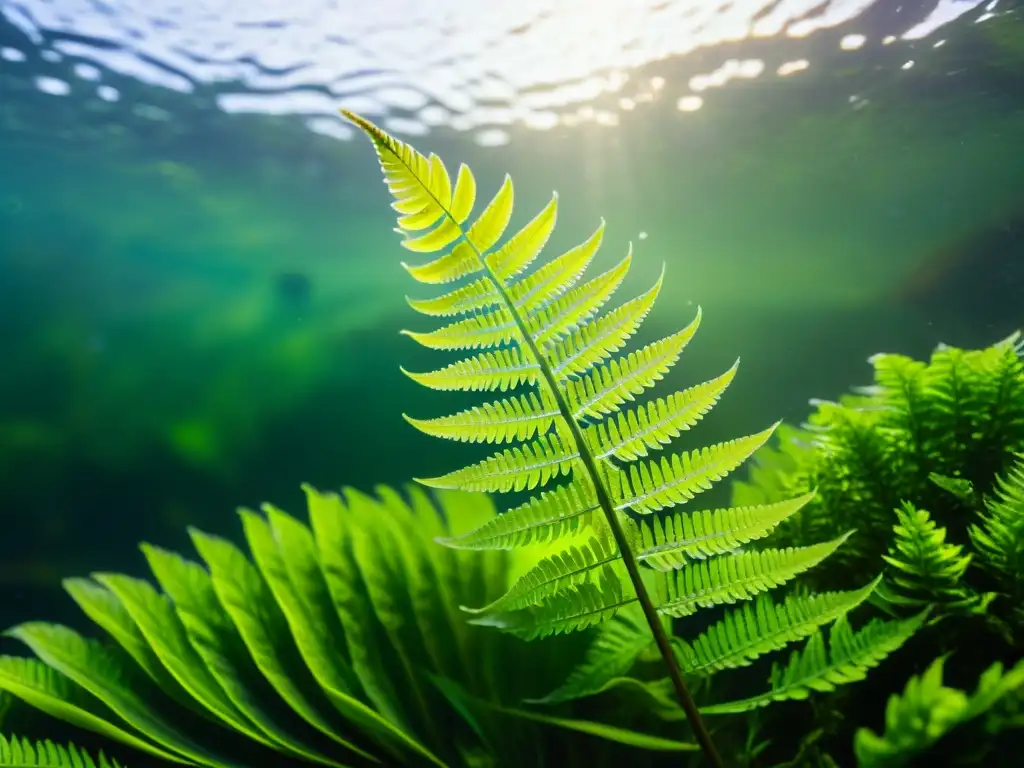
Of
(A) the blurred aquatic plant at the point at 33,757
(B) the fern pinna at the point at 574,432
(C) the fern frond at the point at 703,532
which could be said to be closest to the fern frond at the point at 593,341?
(B) the fern pinna at the point at 574,432

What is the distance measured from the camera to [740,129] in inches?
156

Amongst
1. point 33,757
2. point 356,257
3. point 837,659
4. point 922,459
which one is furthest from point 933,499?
point 356,257

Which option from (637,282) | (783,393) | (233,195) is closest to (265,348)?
(233,195)

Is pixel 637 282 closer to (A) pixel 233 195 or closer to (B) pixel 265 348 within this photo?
(B) pixel 265 348

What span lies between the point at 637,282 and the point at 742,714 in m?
3.28

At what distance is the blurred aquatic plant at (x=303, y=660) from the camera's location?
A: 64 centimetres

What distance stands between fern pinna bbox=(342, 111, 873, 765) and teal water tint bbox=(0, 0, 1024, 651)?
7.60ft

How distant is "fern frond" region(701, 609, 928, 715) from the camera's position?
0.46 m

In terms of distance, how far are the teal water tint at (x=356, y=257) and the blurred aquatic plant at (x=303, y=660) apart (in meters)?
2.07

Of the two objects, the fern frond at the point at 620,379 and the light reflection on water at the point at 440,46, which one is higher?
the light reflection on water at the point at 440,46

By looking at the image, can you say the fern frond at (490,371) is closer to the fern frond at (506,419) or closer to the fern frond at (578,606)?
the fern frond at (506,419)

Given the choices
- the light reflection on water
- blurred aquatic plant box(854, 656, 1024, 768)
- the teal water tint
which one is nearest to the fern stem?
blurred aquatic plant box(854, 656, 1024, 768)

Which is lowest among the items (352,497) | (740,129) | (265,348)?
(352,497)

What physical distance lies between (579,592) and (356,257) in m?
3.89
